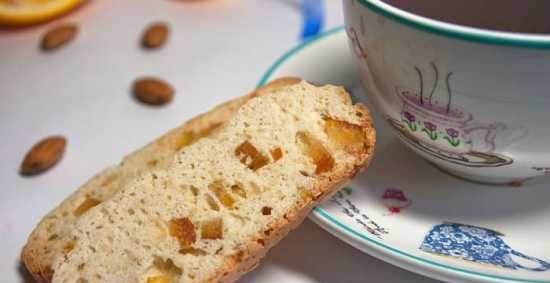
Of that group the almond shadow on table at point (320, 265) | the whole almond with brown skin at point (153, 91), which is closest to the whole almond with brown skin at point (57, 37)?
the whole almond with brown skin at point (153, 91)

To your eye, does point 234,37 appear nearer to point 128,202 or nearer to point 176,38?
point 176,38

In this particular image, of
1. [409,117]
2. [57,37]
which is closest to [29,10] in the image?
[57,37]

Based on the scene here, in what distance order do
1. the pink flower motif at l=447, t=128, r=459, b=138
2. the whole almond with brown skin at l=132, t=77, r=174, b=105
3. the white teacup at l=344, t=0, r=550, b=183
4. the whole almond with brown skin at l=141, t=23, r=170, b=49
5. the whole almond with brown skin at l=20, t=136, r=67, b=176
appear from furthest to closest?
the whole almond with brown skin at l=141, t=23, r=170, b=49 → the whole almond with brown skin at l=132, t=77, r=174, b=105 → the whole almond with brown skin at l=20, t=136, r=67, b=176 → the pink flower motif at l=447, t=128, r=459, b=138 → the white teacup at l=344, t=0, r=550, b=183

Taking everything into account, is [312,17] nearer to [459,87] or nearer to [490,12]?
[490,12]

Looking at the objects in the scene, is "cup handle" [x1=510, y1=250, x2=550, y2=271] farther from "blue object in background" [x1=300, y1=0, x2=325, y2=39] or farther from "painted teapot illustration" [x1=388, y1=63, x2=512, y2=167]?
"blue object in background" [x1=300, y1=0, x2=325, y2=39]

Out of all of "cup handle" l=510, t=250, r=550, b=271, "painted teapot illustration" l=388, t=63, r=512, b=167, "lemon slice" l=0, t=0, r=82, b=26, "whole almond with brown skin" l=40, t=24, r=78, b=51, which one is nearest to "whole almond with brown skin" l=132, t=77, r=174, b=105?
"whole almond with brown skin" l=40, t=24, r=78, b=51

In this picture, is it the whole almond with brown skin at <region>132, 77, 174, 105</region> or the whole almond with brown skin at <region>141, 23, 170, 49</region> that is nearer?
the whole almond with brown skin at <region>132, 77, 174, 105</region>

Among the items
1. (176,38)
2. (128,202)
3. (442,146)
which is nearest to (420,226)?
(442,146)
